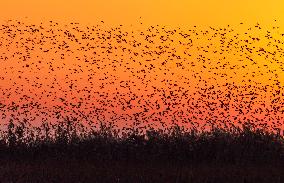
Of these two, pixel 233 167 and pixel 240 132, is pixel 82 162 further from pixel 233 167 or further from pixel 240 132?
pixel 240 132

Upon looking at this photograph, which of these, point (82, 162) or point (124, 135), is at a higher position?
point (124, 135)

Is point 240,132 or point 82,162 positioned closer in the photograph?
point 82,162

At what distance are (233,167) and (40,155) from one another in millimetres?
7344

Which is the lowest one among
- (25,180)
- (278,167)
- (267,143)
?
(25,180)

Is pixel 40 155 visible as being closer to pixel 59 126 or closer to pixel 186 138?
pixel 59 126

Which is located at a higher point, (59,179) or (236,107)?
(236,107)

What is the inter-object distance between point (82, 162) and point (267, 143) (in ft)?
24.0

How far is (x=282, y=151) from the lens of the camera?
22516 millimetres

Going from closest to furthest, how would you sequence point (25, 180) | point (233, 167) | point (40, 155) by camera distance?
point (25, 180)
point (233, 167)
point (40, 155)

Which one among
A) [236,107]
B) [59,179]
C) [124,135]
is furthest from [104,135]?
[59,179]

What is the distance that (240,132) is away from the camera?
23.3 m

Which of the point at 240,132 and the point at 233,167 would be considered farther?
the point at 240,132

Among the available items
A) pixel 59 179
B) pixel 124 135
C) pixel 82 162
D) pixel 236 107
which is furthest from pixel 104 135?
pixel 59 179

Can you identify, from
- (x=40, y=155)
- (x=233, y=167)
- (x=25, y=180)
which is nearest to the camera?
(x=25, y=180)
